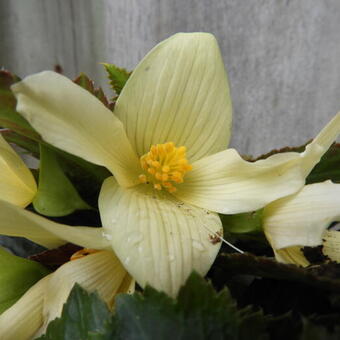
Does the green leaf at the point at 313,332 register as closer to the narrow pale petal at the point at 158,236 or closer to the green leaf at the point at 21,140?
the narrow pale petal at the point at 158,236

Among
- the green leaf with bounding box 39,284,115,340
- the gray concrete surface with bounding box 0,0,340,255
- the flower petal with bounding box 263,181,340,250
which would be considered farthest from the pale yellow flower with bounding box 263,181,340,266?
the gray concrete surface with bounding box 0,0,340,255

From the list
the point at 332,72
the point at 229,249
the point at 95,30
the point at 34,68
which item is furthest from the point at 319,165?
the point at 34,68

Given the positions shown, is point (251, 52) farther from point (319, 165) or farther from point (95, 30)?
point (319, 165)

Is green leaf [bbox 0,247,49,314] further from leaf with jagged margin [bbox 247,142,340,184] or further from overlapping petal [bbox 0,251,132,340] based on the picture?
leaf with jagged margin [bbox 247,142,340,184]

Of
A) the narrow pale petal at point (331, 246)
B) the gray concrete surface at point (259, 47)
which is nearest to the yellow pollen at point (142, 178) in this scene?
the narrow pale petal at point (331, 246)

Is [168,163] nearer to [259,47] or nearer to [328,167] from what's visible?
[328,167]

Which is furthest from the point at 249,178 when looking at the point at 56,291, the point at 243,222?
the point at 56,291
